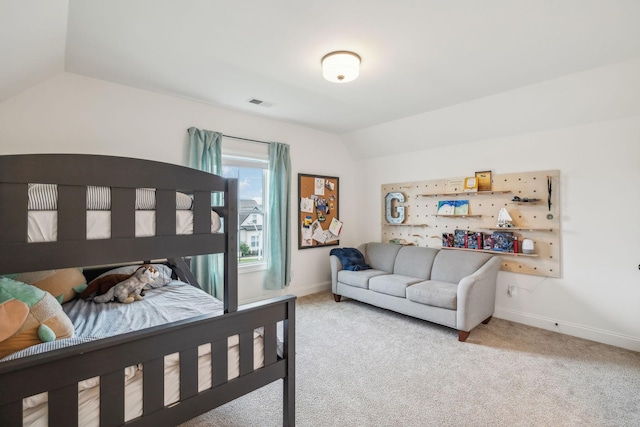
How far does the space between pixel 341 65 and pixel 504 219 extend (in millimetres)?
2596

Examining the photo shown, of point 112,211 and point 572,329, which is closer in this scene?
point 112,211

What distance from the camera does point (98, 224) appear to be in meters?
1.15

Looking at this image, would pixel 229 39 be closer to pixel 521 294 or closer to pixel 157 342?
pixel 157 342

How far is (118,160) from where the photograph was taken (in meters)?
1.17

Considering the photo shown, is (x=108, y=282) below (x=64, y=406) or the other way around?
the other way around

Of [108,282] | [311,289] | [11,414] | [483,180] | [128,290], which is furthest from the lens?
[311,289]

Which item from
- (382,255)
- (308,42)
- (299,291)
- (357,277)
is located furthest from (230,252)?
(382,255)

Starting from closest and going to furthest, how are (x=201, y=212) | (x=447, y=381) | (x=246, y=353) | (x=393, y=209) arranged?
(x=201, y=212) → (x=246, y=353) → (x=447, y=381) → (x=393, y=209)

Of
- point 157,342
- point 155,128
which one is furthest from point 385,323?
point 155,128

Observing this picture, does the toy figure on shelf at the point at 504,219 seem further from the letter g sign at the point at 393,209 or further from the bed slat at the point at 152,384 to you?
the bed slat at the point at 152,384

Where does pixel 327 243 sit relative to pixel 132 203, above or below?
below

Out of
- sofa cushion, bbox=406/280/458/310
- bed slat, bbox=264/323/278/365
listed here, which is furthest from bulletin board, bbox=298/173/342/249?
bed slat, bbox=264/323/278/365

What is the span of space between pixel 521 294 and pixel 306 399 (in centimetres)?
277

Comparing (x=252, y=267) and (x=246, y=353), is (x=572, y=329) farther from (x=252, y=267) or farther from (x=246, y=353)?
(x=252, y=267)
